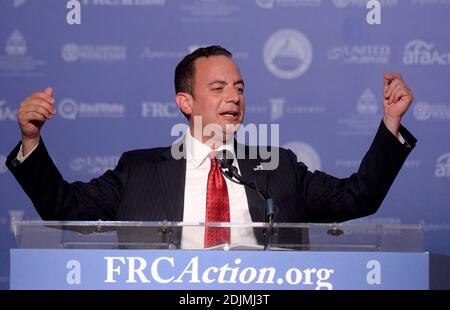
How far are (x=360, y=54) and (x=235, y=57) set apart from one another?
65 cm

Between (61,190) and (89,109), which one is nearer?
(61,190)

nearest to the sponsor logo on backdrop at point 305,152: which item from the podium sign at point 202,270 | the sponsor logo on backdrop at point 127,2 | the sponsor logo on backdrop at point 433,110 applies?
the sponsor logo on backdrop at point 433,110

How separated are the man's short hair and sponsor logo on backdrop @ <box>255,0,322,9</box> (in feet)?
4.03

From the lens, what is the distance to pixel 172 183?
3.31 m

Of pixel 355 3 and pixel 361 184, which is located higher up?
pixel 355 3

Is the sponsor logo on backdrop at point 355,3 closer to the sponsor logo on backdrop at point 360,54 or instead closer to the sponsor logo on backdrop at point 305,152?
the sponsor logo on backdrop at point 360,54

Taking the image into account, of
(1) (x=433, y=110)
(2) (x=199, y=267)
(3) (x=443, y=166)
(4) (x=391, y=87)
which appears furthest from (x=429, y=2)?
(2) (x=199, y=267)

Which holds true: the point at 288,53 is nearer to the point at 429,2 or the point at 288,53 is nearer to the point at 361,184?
the point at 429,2

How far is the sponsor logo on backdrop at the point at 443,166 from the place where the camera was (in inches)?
188

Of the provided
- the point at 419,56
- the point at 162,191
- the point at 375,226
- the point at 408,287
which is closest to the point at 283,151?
the point at 162,191

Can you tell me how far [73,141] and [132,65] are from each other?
0.50m

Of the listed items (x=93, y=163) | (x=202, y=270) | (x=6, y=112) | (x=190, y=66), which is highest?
(x=6, y=112)

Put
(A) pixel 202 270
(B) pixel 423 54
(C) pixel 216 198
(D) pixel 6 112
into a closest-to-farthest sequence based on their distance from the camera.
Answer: (A) pixel 202 270 < (C) pixel 216 198 < (D) pixel 6 112 < (B) pixel 423 54

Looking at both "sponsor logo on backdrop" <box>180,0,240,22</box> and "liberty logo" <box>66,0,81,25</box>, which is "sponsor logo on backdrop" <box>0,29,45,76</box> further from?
Answer: "sponsor logo on backdrop" <box>180,0,240,22</box>
